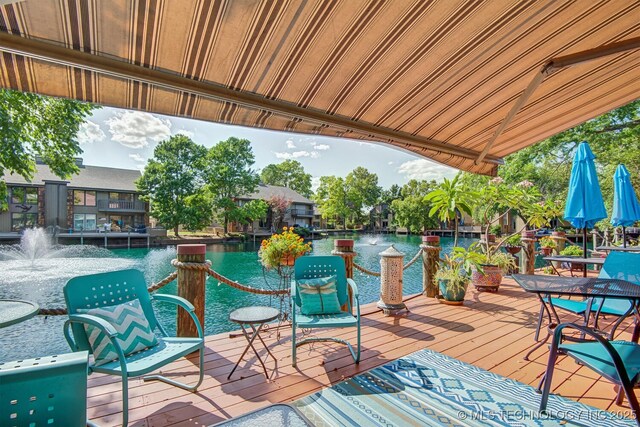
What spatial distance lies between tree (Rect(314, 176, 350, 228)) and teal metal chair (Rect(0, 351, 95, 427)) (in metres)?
41.6

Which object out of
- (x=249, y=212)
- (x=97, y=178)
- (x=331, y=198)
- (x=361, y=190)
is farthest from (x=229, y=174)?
(x=361, y=190)

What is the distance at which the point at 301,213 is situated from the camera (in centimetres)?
3903

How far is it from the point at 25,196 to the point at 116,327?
3043 cm

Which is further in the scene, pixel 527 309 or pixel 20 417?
pixel 527 309

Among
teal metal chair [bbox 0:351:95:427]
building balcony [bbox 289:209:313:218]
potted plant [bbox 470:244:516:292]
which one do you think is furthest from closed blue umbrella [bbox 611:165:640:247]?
building balcony [bbox 289:209:313:218]

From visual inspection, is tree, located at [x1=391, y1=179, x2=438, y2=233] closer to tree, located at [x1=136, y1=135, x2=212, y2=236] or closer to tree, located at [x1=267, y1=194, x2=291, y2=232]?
tree, located at [x1=267, y1=194, x2=291, y2=232]

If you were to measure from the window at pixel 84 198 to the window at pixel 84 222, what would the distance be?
98cm

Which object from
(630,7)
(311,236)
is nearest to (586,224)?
(630,7)

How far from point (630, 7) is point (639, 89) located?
1.60m

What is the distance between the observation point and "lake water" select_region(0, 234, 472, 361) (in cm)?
631

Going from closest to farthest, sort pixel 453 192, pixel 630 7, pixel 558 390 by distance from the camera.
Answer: pixel 630 7
pixel 558 390
pixel 453 192

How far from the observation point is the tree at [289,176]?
50625 mm

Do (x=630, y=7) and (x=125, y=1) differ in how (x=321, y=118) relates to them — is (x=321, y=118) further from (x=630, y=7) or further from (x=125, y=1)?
(x=630, y=7)

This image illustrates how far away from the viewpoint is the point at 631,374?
171 centimetres
